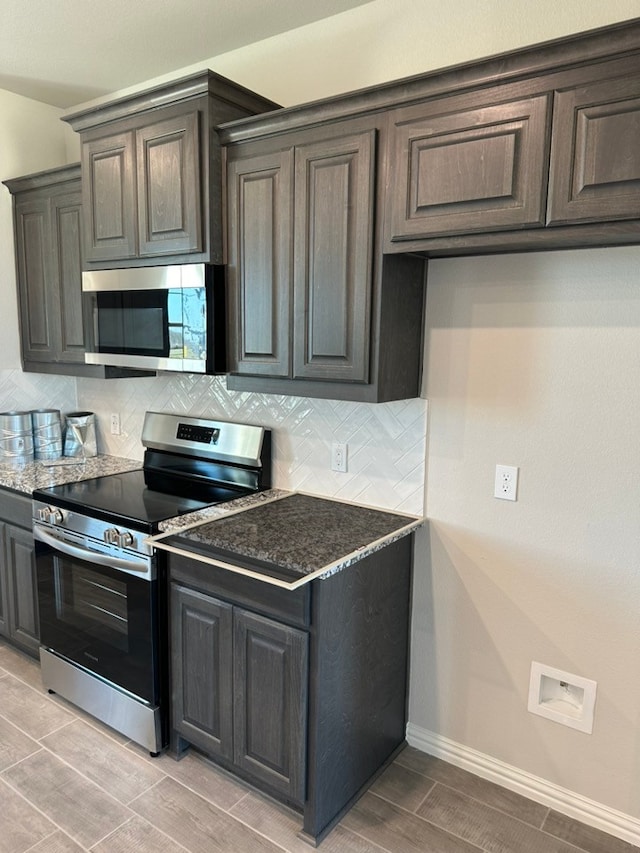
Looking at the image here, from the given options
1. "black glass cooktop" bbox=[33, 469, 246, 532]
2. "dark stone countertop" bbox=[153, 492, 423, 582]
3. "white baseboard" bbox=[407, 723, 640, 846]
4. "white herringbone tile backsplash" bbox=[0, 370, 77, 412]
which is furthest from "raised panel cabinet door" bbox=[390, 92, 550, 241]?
"white herringbone tile backsplash" bbox=[0, 370, 77, 412]

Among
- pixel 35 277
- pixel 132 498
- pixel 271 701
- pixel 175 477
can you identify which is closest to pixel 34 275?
pixel 35 277

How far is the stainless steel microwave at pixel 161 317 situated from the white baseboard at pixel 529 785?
169 centimetres

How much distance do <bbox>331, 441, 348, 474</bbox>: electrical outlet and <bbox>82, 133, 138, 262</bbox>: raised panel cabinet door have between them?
1148 millimetres

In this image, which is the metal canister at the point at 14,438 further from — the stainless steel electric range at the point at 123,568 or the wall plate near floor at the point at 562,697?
the wall plate near floor at the point at 562,697

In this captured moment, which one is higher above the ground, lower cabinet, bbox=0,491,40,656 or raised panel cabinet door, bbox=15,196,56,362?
raised panel cabinet door, bbox=15,196,56,362

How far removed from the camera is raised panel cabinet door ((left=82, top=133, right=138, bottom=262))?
244cm

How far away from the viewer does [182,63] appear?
2791mm

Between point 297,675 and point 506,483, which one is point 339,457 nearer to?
point 506,483

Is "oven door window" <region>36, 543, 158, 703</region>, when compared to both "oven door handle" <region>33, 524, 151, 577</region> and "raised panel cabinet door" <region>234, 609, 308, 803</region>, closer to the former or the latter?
"oven door handle" <region>33, 524, 151, 577</region>

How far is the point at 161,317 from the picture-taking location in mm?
2422

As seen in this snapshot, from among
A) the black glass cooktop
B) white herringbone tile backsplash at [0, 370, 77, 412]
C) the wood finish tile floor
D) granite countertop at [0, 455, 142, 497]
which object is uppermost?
white herringbone tile backsplash at [0, 370, 77, 412]

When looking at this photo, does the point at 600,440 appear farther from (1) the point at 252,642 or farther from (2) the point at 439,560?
(1) the point at 252,642

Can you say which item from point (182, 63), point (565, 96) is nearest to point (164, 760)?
point (565, 96)

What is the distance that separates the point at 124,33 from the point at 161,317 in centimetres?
122
